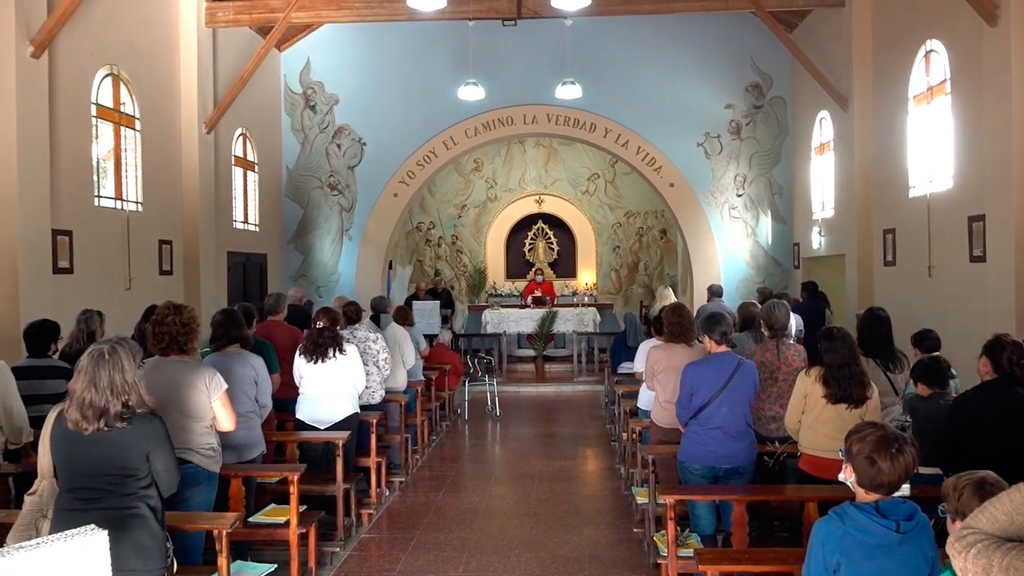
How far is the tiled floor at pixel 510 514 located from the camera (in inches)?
183

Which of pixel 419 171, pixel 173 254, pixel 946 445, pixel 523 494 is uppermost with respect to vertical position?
pixel 419 171

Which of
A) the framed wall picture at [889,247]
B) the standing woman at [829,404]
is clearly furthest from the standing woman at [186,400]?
the framed wall picture at [889,247]

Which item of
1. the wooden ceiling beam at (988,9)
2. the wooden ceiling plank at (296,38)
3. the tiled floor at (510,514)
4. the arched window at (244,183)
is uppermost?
the wooden ceiling plank at (296,38)

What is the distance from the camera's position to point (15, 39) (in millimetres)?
6207

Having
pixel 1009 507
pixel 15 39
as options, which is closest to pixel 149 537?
pixel 1009 507

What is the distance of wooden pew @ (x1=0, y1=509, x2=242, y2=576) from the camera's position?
3.24m

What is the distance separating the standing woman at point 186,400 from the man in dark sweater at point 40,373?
4.63ft

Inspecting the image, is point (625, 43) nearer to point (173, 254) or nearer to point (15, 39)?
point (173, 254)

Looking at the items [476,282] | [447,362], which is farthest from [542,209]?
[447,362]

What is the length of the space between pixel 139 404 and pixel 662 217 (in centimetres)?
1380

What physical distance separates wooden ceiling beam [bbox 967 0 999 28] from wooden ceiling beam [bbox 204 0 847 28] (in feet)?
11.2

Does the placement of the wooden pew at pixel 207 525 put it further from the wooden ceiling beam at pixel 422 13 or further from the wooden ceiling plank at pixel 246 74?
the wooden ceiling beam at pixel 422 13

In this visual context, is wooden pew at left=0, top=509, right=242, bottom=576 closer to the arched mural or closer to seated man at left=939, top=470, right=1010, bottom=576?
seated man at left=939, top=470, right=1010, bottom=576

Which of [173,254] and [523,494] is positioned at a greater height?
[173,254]
